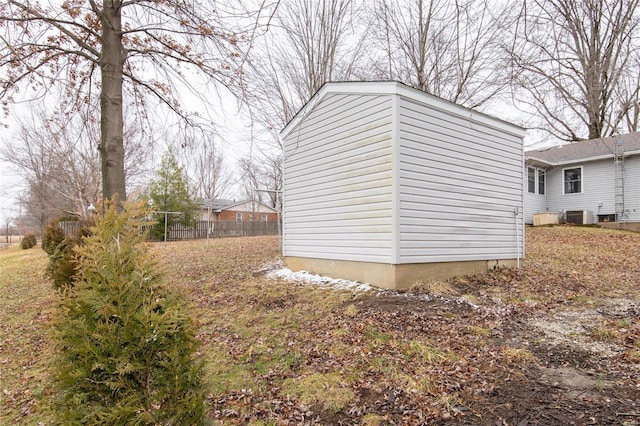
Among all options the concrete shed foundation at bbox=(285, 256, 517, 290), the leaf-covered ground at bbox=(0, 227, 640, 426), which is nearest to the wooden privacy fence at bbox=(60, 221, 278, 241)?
the concrete shed foundation at bbox=(285, 256, 517, 290)

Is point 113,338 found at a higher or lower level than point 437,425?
higher

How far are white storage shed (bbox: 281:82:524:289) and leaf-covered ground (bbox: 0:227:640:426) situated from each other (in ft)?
1.98

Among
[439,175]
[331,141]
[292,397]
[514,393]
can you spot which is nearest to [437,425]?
[514,393]

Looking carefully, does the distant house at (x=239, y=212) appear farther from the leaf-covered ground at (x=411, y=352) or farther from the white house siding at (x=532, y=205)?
the leaf-covered ground at (x=411, y=352)

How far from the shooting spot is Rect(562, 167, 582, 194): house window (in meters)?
16.5

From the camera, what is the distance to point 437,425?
265 cm

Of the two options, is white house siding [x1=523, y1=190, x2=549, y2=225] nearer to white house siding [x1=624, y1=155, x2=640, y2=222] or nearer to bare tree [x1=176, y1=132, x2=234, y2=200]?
white house siding [x1=624, y1=155, x2=640, y2=222]

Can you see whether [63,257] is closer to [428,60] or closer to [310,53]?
[310,53]

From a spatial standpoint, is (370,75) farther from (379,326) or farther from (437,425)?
(437,425)

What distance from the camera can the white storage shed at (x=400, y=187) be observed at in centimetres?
619

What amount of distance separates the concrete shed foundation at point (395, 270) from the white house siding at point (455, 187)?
144 mm

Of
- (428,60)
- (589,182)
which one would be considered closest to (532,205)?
(589,182)

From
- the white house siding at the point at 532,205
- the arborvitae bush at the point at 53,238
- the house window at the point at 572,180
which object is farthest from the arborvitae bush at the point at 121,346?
the house window at the point at 572,180

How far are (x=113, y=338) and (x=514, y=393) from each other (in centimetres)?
310
